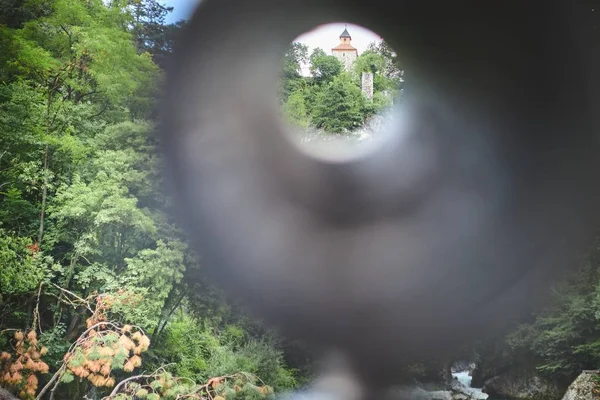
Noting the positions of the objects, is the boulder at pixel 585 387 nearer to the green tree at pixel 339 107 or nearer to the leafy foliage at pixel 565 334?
the leafy foliage at pixel 565 334

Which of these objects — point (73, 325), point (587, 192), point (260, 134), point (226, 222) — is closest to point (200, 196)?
point (226, 222)

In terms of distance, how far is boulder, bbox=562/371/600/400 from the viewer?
8.05 feet

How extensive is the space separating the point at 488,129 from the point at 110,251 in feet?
7.90

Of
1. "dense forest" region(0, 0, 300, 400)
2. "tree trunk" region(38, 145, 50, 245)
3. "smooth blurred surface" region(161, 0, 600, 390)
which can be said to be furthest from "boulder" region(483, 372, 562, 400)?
"tree trunk" region(38, 145, 50, 245)

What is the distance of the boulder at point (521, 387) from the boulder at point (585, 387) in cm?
7

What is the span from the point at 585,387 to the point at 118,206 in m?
2.81

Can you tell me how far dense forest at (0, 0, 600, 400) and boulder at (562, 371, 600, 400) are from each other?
229mm

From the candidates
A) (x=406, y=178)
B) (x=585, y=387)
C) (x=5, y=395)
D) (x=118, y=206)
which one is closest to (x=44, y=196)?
(x=118, y=206)

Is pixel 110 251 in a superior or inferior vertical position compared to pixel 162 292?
superior

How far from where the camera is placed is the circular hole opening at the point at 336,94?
2754 millimetres

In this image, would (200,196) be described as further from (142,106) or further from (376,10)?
(376,10)

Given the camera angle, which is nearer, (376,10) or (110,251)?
(376,10)

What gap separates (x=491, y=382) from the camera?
281cm

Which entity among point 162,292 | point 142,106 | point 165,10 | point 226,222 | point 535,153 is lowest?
point 162,292
